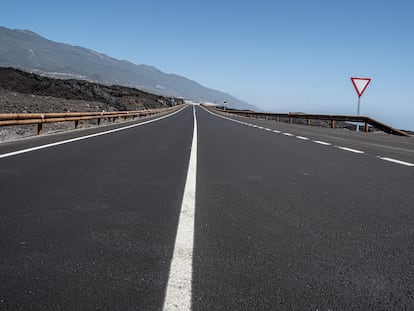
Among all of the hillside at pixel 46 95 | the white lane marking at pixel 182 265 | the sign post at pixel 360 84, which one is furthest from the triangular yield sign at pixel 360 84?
the white lane marking at pixel 182 265

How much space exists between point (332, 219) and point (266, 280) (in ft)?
6.08

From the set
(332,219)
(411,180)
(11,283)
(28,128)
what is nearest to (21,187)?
(11,283)

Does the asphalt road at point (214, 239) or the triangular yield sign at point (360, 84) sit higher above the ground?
the triangular yield sign at point (360, 84)

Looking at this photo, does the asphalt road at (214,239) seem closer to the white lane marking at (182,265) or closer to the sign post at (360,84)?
the white lane marking at (182,265)

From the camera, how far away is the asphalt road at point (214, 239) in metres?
2.68

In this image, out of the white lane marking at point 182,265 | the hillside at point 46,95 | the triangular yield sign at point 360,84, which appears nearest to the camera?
the white lane marking at point 182,265

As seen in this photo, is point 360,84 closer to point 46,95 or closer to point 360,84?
point 360,84

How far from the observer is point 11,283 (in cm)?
279

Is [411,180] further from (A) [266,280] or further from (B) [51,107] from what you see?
(B) [51,107]

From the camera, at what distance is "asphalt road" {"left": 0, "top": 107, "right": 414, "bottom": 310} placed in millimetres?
2682

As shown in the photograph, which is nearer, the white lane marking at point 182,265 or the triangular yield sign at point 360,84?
the white lane marking at point 182,265

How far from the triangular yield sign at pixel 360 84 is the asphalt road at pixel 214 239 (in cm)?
1687

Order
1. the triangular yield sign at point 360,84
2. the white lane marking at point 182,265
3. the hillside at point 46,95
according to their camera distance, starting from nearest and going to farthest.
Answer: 1. the white lane marking at point 182,265
2. the triangular yield sign at point 360,84
3. the hillside at point 46,95

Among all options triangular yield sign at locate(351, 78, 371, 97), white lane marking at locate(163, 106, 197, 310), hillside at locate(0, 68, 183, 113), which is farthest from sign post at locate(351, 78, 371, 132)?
white lane marking at locate(163, 106, 197, 310)
